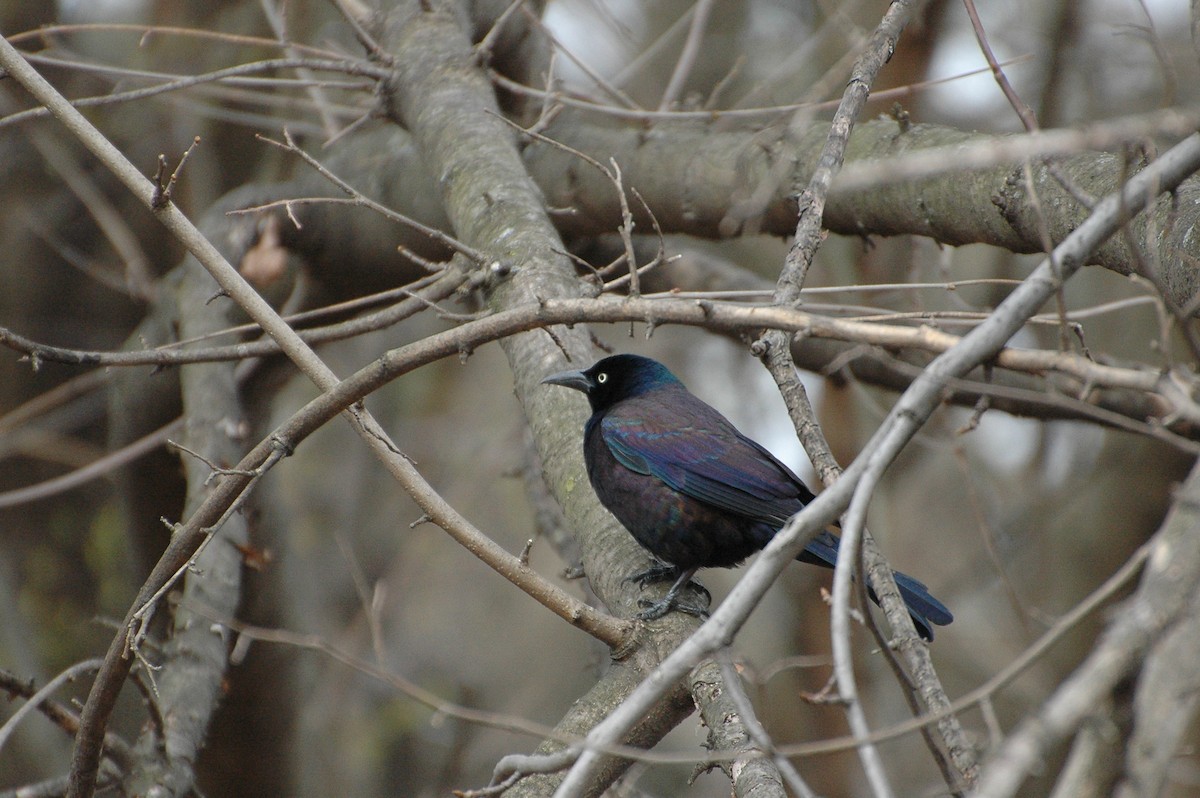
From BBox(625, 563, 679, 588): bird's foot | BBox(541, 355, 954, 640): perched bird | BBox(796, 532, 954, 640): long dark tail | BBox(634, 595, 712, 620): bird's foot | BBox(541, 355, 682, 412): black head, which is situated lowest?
BBox(634, 595, 712, 620): bird's foot

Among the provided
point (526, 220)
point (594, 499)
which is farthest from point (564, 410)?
point (526, 220)

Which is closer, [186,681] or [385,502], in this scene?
[186,681]

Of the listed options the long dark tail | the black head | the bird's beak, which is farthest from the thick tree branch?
the long dark tail

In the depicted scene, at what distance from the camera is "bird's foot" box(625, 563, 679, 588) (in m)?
3.27

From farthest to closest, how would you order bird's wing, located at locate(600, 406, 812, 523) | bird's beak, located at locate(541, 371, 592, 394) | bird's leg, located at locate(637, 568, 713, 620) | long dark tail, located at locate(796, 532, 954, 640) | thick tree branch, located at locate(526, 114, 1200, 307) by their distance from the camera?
bird's wing, located at locate(600, 406, 812, 523), bird's beak, located at locate(541, 371, 592, 394), long dark tail, located at locate(796, 532, 954, 640), bird's leg, located at locate(637, 568, 713, 620), thick tree branch, located at locate(526, 114, 1200, 307)

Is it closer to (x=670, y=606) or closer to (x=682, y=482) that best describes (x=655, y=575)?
(x=670, y=606)

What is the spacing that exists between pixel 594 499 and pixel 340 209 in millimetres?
2184

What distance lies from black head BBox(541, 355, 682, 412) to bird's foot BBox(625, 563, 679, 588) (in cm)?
62

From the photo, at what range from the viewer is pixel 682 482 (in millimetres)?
3756

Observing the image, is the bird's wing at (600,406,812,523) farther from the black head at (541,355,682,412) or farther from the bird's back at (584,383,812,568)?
the black head at (541,355,682,412)

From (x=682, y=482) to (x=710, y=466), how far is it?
146 mm

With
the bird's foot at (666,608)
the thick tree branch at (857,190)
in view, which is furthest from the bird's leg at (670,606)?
the thick tree branch at (857,190)

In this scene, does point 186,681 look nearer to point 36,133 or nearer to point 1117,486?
point 36,133

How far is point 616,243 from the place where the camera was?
15.8 ft
